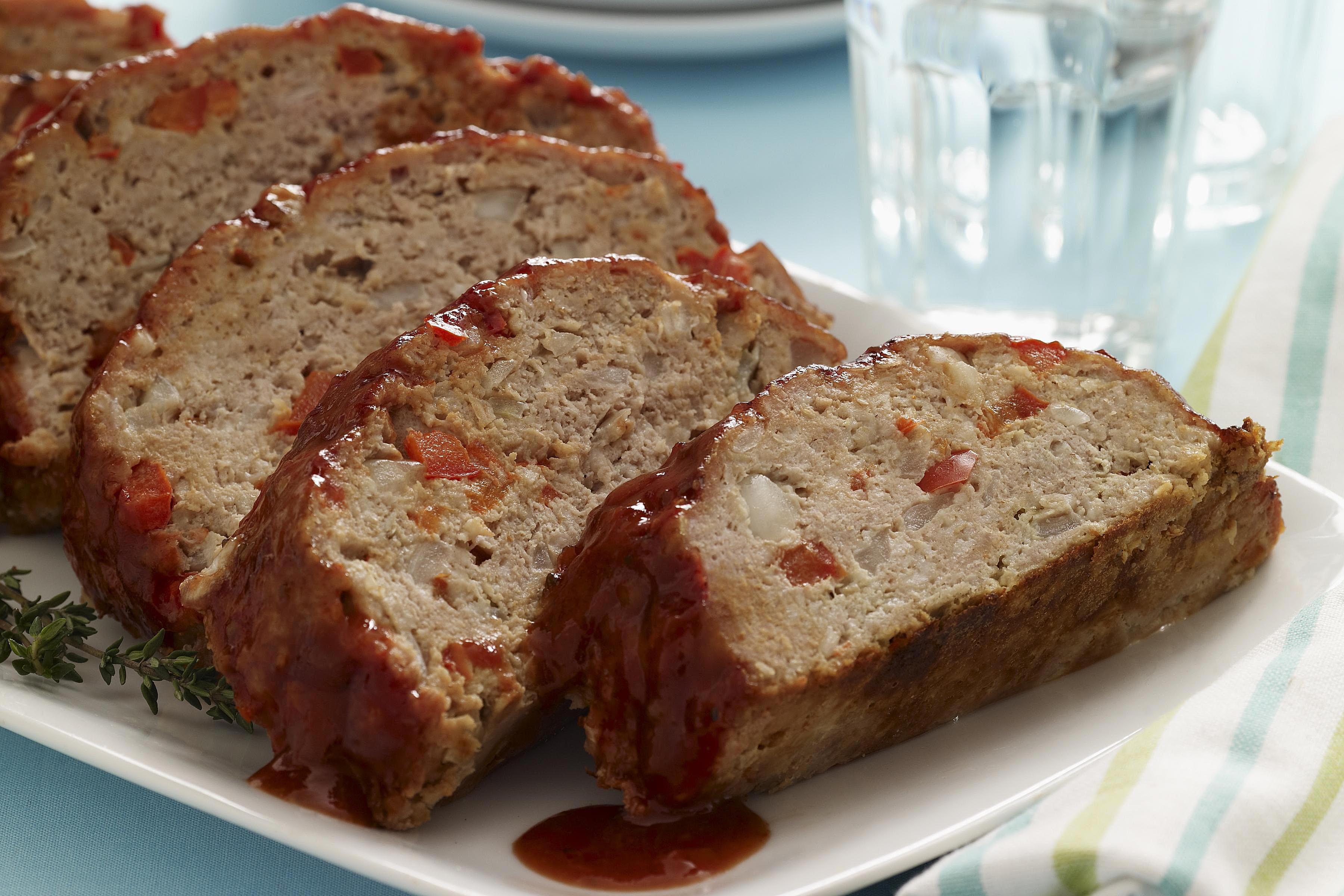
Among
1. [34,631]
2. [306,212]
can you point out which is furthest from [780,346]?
[34,631]

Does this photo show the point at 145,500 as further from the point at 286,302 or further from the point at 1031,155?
the point at 1031,155

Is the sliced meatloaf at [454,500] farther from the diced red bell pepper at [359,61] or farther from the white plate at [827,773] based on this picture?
the diced red bell pepper at [359,61]

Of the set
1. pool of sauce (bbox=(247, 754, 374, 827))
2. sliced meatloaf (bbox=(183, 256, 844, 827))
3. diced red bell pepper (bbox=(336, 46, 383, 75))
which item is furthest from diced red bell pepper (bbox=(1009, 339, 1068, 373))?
diced red bell pepper (bbox=(336, 46, 383, 75))

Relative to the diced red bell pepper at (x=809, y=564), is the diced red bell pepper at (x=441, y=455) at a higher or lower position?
higher

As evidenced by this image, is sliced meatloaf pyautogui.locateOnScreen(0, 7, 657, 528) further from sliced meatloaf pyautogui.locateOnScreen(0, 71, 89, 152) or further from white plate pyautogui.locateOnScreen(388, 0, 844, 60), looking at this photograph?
white plate pyautogui.locateOnScreen(388, 0, 844, 60)

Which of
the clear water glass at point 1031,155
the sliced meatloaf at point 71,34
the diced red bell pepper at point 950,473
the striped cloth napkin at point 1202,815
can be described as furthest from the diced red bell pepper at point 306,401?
the clear water glass at point 1031,155

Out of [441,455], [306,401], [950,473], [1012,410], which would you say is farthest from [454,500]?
[1012,410]

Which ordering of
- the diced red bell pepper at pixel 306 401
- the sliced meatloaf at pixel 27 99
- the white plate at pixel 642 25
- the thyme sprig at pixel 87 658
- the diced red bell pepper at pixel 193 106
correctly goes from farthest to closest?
the white plate at pixel 642 25 → the sliced meatloaf at pixel 27 99 → the diced red bell pepper at pixel 193 106 → the diced red bell pepper at pixel 306 401 → the thyme sprig at pixel 87 658
